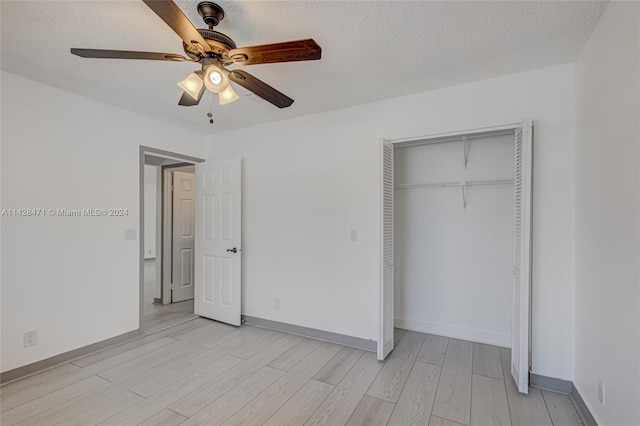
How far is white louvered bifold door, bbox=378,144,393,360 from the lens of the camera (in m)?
2.77

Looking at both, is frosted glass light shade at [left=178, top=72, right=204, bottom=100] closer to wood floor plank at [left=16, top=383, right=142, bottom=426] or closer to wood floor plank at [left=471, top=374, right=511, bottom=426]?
wood floor plank at [left=16, top=383, right=142, bottom=426]

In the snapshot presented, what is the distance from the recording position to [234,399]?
2.21 m

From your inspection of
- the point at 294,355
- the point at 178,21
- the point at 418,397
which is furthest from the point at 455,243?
the point at 178,21

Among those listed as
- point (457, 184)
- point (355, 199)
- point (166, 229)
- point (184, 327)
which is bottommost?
point (184, 327)

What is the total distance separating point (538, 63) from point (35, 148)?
4152mm

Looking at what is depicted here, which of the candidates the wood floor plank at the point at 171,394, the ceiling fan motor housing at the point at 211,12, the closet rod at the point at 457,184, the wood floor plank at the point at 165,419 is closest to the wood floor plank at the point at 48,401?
the wood floor plank at the point at 171,394

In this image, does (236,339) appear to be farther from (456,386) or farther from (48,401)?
(456,386)

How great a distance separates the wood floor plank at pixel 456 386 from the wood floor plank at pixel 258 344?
1.68 m

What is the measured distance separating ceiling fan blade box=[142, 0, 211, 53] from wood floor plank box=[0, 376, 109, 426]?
259cm

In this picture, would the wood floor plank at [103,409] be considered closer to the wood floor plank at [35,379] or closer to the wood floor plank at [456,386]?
the wood floor plank at [35,379]

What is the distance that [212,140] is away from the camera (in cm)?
418

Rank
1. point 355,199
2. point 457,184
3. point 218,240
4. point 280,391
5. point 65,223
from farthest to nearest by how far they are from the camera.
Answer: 1. point 218,240
2. point 457,184
3. point 355,199
4. point 65,223
5. point 280,391

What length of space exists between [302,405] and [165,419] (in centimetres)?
90

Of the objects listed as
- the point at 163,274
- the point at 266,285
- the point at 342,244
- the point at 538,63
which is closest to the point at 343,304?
the point at 342,244
